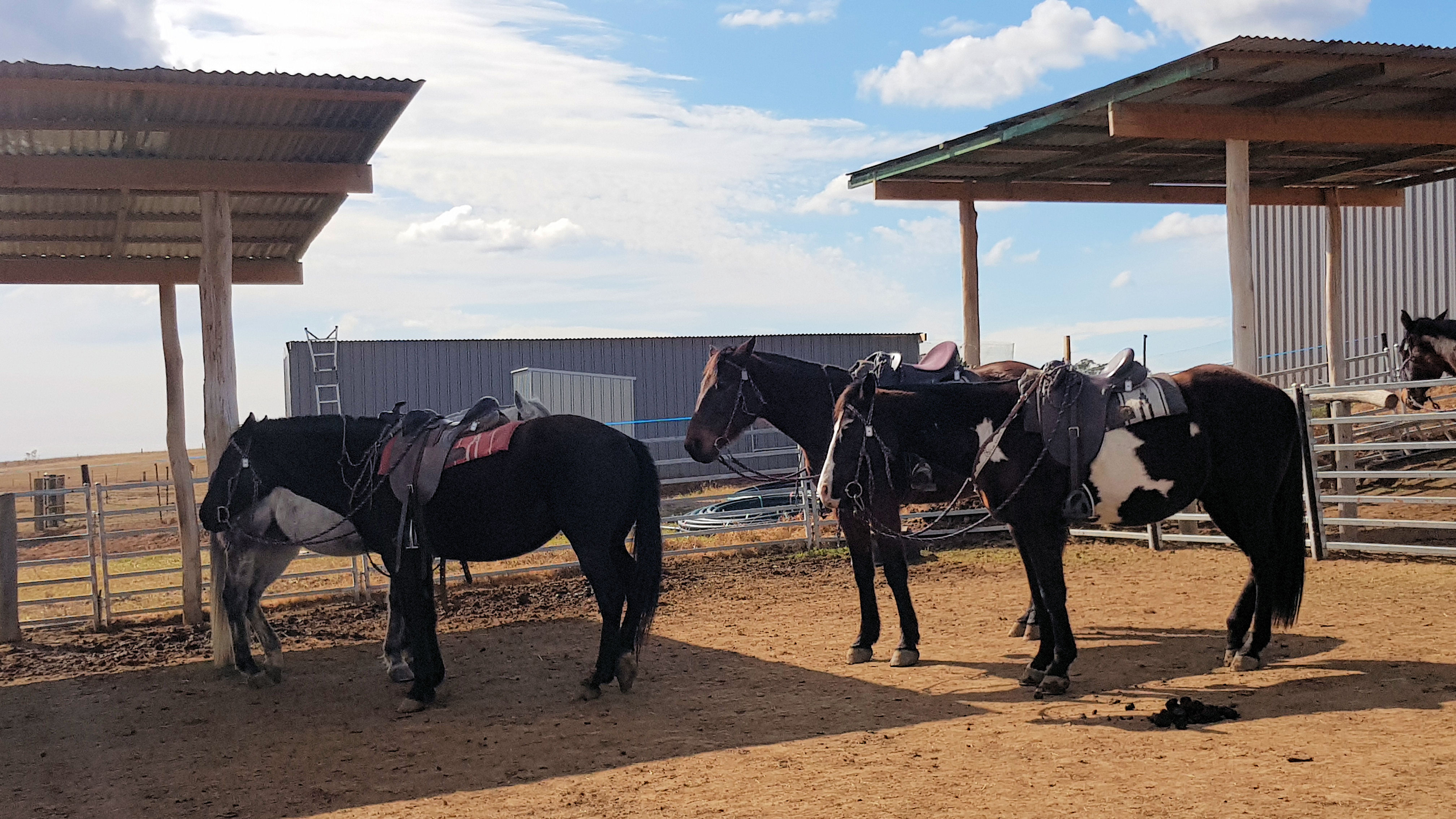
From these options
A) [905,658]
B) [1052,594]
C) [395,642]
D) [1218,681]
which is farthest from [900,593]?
[395,642]

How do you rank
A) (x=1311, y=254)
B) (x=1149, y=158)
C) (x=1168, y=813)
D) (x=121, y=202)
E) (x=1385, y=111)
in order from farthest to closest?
(x=1311, y=254)
(x=1149, y=158)
(x=1385, y=111)
(x=121, y=202)
(x=1168, y=813)

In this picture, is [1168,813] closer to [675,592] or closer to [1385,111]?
[675,592]

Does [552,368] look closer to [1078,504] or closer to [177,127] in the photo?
[177,127]

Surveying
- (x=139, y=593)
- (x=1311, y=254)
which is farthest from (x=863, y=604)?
(x=1311, y=254)

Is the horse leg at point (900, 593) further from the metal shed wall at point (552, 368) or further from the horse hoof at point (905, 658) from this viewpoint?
the metal shed wall at point (552, 368)

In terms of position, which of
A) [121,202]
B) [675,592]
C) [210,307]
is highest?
[121,202]

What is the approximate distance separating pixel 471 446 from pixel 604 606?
1.26m

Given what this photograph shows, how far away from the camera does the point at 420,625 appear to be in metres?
6.62

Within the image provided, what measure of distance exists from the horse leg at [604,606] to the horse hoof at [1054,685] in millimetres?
2339

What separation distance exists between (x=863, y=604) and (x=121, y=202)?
24.8ft

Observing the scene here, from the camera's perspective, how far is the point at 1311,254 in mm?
22875

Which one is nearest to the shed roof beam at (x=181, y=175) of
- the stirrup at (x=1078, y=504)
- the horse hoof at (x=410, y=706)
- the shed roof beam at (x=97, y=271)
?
the shed roof beam at (x=97, y=271)

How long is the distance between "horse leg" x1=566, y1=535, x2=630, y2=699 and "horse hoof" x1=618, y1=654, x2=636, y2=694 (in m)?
0.03

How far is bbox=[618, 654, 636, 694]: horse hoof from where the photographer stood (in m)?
6.51
